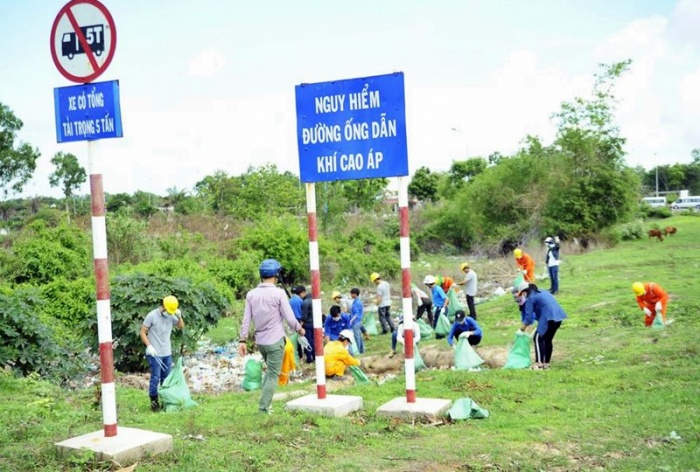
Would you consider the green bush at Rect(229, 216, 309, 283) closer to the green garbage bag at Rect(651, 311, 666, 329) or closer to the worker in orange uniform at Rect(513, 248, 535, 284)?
the worker in orange uniform at Rect(513, 248, 535, 284)

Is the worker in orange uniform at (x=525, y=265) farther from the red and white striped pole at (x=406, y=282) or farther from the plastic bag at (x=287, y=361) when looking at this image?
the red and white striped pole at (x=406, y=282)

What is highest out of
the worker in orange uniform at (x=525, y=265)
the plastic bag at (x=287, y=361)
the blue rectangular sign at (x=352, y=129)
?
the blue rectangular sign at (x=352, y=129)

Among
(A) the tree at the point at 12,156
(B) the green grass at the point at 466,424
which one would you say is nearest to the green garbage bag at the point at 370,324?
(B) the green grass at the point at 466,424

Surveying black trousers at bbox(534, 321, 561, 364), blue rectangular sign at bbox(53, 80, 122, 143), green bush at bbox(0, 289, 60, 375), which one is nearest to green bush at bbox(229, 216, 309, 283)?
green bush at bbox(0, 289, 60, 375)

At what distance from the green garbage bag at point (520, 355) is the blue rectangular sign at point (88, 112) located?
6.89 metres

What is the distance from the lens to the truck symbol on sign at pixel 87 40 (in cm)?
539

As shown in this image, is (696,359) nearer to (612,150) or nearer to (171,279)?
(171,279)

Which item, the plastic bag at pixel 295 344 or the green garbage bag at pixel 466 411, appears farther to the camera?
the plastic bag at pixel 295 344

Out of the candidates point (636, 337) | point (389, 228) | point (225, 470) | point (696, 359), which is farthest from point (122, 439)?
point (389, 228)

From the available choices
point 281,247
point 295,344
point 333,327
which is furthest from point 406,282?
point 281,247

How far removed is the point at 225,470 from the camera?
5.03m

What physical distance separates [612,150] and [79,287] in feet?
87.1

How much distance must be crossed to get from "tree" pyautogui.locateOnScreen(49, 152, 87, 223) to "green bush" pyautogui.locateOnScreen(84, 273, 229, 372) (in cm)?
3413

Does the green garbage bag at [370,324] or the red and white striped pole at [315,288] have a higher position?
the red and white striped pole at [315,288]
